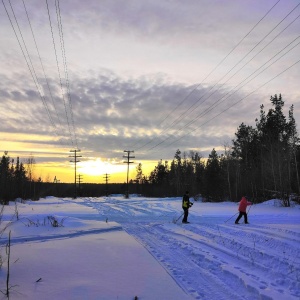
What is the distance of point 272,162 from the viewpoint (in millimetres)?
39000

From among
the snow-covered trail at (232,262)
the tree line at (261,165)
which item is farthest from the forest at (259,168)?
the snow-covered trail at (232,262)

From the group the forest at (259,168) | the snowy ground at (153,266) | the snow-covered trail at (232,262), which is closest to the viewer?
the snowy ground at (153,266)

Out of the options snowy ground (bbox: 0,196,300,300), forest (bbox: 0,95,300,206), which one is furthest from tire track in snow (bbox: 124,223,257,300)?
forest (bbox: 0,95,300,206)

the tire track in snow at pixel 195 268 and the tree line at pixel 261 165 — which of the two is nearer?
the tire track in snow at pixel 195 268

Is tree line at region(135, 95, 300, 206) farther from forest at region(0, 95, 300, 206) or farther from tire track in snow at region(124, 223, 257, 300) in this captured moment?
tire track in snow at region(124, 223, 257, 300)

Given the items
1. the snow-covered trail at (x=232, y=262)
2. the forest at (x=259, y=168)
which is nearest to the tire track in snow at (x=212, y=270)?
the snow-covered trail at (x=232, y=262)

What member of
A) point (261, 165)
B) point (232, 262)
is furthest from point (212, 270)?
point (261, 165)

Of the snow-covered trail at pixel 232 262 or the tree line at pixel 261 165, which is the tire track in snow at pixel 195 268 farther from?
the tree line at pixel 261 165

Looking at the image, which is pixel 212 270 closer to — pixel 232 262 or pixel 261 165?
pixel 232 262

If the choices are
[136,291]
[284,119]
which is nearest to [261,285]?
[136,291]

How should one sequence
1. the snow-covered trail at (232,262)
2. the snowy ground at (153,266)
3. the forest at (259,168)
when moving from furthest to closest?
the forest at (259,168)
the snow-covered trail at (232,262)
the snowy ground at (153,266)

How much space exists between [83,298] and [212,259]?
432 cm

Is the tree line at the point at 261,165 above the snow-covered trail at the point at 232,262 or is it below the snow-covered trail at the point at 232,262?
above

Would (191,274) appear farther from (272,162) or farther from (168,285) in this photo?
(272,162)
